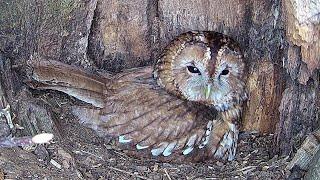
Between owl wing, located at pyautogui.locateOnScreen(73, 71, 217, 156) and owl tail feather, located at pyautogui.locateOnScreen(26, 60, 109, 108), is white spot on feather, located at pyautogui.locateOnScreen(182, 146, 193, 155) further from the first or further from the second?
owl tail feather, located at pyautogui.locateOnScreen(26, 60, 109, 108)

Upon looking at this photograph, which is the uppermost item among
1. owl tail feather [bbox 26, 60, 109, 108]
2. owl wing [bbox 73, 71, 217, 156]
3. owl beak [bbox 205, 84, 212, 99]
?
owl tail feather [bbox 26, 60, 109, 108]

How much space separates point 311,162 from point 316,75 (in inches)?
18.8

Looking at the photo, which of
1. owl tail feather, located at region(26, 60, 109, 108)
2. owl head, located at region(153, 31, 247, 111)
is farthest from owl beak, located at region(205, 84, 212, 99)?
owl tail feather, located at region(26, 60, 109, 108)

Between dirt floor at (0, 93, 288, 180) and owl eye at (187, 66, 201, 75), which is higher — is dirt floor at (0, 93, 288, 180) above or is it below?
below

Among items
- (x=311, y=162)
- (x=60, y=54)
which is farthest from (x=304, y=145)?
(x=60, y=54)

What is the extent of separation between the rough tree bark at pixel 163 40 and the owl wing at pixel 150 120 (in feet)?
1.08

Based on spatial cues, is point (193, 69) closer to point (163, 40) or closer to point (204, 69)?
point (204, 69)

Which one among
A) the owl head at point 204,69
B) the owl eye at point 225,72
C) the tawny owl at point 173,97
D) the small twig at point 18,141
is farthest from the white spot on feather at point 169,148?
the small twig at point 18,141

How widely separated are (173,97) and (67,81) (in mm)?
662

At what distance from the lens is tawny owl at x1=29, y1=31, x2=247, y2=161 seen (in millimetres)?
A: 3877

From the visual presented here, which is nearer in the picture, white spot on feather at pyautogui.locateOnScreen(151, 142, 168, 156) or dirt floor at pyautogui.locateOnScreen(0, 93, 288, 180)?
dirt floor at pyautogui.locateOnScreen(0, 93, 288, 180)

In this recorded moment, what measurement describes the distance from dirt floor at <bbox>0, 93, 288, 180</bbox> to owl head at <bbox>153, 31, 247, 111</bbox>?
362 millimetres

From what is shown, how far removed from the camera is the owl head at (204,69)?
4.00 m

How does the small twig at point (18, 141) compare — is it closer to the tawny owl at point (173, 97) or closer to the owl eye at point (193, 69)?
the tawny owl at point (173, 97)
